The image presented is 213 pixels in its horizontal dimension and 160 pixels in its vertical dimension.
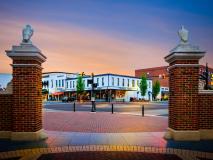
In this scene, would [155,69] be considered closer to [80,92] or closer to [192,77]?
[80,92]

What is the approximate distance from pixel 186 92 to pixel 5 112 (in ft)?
23.3

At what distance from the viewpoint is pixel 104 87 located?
89625mm

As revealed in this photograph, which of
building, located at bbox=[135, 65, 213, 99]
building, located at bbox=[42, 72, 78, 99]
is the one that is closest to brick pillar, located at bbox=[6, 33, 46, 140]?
building, located at bbox=[42, 72, 78, 99]

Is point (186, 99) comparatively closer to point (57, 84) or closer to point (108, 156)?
point (108, 156)

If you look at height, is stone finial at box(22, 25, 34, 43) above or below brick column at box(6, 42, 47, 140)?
above

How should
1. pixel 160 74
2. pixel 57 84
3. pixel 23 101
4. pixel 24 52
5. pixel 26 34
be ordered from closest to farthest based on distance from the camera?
pixel 24 52
pixel 23 101
pixel 26 34
pixel 57 84
pixel 160 74

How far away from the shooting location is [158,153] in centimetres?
889

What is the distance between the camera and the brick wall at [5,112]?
11516 mm

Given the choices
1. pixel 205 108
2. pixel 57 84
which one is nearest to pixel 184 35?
pixel 205 108

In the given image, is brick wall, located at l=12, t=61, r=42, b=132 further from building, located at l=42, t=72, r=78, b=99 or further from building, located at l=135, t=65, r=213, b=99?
building, located at l=135, t=65, r=213, b=99

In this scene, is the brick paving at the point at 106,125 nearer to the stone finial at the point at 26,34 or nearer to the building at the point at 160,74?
the stone finial at the point at 26,34

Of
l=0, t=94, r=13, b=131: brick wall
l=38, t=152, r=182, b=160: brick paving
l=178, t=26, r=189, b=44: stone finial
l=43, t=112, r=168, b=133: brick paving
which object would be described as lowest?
l=38, t=152, r=182, b=160: brick paving

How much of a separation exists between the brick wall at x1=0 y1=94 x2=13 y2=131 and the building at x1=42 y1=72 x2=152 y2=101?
221 ft

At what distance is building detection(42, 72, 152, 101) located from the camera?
89.8m
